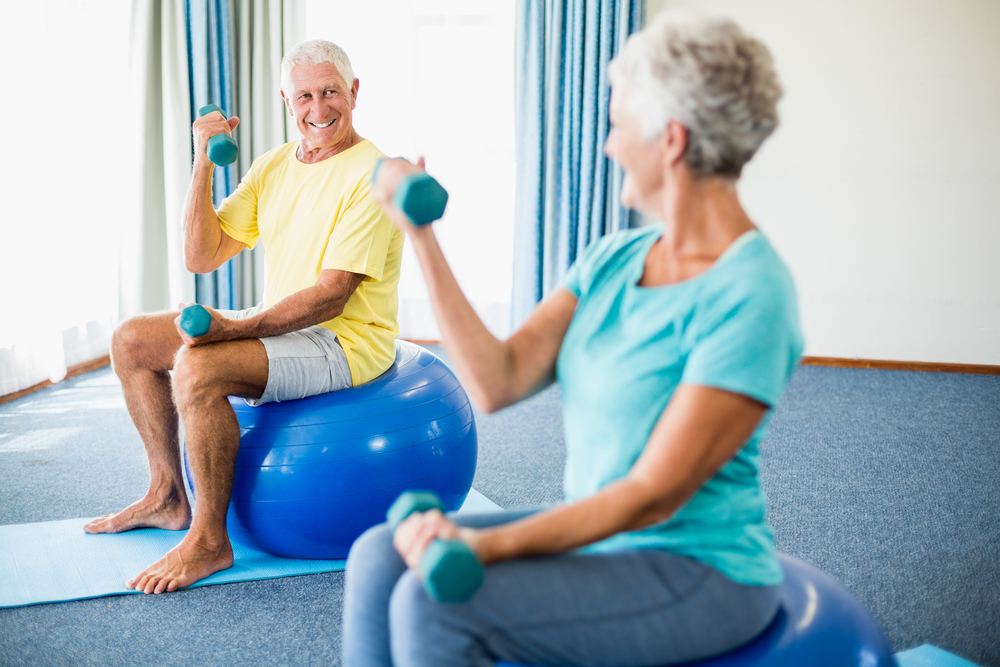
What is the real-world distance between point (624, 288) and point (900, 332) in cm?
344

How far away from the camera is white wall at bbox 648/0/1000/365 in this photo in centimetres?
375

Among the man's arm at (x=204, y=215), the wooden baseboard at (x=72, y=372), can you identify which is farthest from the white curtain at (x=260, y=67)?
the man's arm at (x=204, y=215)

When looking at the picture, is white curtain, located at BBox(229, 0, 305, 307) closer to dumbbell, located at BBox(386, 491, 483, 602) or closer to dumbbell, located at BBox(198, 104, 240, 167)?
dumbbell, located at BBox(198, 104, 240, 167)

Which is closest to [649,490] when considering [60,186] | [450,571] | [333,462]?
[450,571]

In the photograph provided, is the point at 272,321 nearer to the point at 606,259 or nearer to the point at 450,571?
the point at 606,259

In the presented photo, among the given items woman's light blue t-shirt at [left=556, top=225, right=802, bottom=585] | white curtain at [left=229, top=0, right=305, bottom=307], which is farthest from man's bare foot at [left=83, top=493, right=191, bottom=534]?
white curtain at [left=229, top=0, right=305, bottom=307]

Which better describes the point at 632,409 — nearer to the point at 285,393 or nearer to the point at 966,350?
the point at 285,393

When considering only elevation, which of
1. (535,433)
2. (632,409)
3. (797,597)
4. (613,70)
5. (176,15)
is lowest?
(535,433)

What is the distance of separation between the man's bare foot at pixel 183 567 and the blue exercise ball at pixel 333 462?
0.08m

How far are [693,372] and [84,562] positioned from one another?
1566mm

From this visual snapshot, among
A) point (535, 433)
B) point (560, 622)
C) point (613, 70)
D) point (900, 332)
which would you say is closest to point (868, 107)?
point (900, 332)

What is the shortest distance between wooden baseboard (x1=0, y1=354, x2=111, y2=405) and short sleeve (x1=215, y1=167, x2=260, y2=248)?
1533mm

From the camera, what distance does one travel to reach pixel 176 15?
3.66m

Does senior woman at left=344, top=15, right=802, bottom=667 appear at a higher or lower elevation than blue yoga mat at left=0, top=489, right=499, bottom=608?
higher
